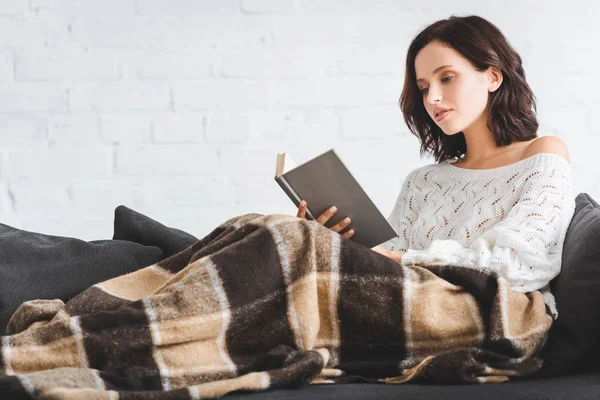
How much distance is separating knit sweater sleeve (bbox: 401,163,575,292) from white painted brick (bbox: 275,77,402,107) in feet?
2.65

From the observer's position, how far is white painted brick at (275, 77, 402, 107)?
228 cm

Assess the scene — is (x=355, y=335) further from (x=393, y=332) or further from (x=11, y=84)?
(x=11, y=84)

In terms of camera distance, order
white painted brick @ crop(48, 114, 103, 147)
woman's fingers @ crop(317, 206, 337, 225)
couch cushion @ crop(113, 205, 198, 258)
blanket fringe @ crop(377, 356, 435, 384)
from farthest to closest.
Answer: white painted brick @ crop(48, 114, 103, 147) → couch cushion @ crop(113, 205, 198, 258) → woman's fingers @ crop(317, 206, 337, 225) → blanket fringe @ crop(377, 356, 435, 384)

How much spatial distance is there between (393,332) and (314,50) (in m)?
1.22

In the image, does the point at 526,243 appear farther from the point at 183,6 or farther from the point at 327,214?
the point at 183,6

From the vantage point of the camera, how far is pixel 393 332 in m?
1.30

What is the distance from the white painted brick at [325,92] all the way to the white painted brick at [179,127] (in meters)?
0.26

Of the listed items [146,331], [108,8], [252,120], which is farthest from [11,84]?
[146,331]

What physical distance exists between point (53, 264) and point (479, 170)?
1.04 metres

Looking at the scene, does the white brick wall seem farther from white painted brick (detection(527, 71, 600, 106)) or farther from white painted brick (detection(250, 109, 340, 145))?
white painted brick (detection(527, 71, 600, 106))

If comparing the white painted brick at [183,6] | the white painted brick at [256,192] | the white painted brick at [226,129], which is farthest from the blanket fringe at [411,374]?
the white painted brick at [183,6]

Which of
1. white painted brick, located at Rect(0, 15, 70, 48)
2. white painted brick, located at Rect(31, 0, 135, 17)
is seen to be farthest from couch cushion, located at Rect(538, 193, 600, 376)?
white painted brick, located at Rect(0, 15, 70, 48)

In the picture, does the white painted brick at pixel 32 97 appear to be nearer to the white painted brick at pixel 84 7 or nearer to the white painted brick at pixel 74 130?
the white painted brick at pixel 74 130

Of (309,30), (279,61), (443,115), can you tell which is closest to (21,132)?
(279,61)
